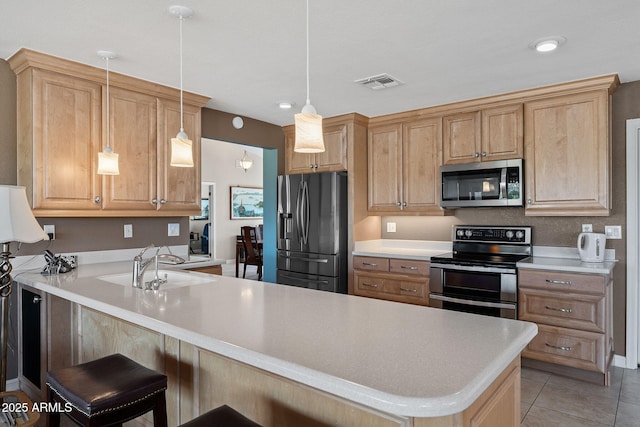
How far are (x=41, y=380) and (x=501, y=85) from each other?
3.91 metres

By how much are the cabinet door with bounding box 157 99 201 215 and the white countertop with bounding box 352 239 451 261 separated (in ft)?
5.62

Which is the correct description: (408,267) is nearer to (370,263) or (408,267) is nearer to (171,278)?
(370,263)

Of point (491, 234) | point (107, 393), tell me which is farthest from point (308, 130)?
point (491, 234)

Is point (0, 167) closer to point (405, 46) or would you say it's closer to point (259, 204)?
point (405, 46)

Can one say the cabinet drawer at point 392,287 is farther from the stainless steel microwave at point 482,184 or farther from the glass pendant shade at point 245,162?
the glass pendant shade at point 245,162

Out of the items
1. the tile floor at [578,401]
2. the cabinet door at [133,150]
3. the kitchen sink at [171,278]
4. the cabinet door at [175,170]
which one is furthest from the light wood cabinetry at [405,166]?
the kitchen sink at [171,278]

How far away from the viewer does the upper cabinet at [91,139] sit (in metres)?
2.65

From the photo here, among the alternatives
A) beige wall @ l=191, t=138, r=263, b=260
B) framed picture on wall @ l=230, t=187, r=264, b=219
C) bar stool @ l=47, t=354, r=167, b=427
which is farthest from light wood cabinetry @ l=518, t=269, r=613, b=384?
framed picture on wall @ l=230, t=187, r=264, b=219

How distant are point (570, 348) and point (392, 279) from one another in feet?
4.98

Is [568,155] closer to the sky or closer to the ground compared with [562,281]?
closer to the sky

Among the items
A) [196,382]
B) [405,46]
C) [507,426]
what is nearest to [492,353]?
[507,426]

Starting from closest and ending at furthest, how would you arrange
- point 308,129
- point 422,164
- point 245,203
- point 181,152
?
1. point 308,129
2. point 181,152
3. point 422,164
4. point 245,203

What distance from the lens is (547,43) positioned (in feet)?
8.09

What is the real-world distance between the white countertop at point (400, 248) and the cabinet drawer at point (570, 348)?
119 cm
